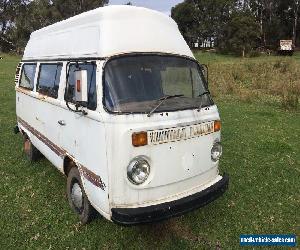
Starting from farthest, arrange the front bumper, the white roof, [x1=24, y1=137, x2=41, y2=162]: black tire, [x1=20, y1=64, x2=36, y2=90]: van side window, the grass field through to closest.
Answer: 1. [x1=24, y1=137, x2=41, y2=162]: black tire
2. [x1=20, y1=64, x2=36, y2=90]: van side window
3. the grass field
4. the white roof
5. the front bumper

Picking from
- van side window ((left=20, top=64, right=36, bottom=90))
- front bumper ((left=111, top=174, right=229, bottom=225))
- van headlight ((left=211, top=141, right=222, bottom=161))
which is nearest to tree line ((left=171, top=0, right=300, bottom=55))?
van side window ((left=20, top=64, right=36, bottom=90))

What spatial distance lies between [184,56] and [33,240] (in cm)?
372

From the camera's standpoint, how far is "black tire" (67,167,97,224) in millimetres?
5508

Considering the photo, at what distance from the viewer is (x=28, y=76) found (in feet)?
26.8

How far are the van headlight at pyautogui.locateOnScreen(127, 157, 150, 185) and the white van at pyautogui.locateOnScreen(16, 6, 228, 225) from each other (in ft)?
0.04

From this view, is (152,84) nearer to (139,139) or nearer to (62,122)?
(139,139)

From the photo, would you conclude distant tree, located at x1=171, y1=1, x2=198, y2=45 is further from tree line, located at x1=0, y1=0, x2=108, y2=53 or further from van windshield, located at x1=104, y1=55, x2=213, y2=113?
van windshield, located at x1=104, y1=55, x2=213, y2=113

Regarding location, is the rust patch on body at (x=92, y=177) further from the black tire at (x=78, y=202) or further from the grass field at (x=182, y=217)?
the grass field at (x=182, y=217)

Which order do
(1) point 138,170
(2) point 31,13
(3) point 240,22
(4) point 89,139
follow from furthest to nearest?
(2) point 31,13 < (3) point 240,22 < (4) point 89,139 < (1) point 138,170

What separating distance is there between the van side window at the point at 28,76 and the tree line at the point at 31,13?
70.6 meters

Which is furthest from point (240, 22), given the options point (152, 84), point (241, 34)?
Answer: point (152, 84)

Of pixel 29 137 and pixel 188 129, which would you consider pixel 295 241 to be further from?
pixel 29 137

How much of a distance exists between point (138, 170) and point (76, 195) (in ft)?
5.66

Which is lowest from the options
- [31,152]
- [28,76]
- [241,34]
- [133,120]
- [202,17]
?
[31,152]
